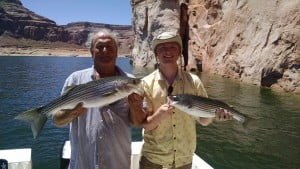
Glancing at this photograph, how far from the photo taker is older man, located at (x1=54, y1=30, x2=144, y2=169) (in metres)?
4.38

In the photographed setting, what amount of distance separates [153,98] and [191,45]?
48.1 meters

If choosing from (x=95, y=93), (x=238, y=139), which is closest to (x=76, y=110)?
(x=95, y=93)

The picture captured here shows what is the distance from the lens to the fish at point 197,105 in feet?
14.5

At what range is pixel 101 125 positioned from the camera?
4379mm

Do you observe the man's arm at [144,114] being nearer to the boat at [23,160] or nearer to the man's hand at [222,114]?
the man's hand at [222,114]

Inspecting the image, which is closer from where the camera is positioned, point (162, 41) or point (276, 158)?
point (162, 41)

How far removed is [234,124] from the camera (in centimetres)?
1705

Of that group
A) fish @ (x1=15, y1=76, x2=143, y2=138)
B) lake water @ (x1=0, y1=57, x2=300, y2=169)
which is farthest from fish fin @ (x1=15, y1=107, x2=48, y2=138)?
lake water @ (x1=0, y1=57, x2=300, y2=169)

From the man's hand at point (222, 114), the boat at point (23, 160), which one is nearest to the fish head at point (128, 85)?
the man's hand at point (222, 114)

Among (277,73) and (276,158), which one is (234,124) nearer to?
(276,158)

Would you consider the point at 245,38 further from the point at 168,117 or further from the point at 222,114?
the point at 168,117

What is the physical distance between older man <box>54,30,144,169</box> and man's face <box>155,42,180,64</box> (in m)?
0.55

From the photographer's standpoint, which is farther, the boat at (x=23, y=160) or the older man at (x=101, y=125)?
the boat at (x=23, y=160)

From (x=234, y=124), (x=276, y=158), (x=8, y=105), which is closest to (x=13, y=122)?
(x=8, y=105)
